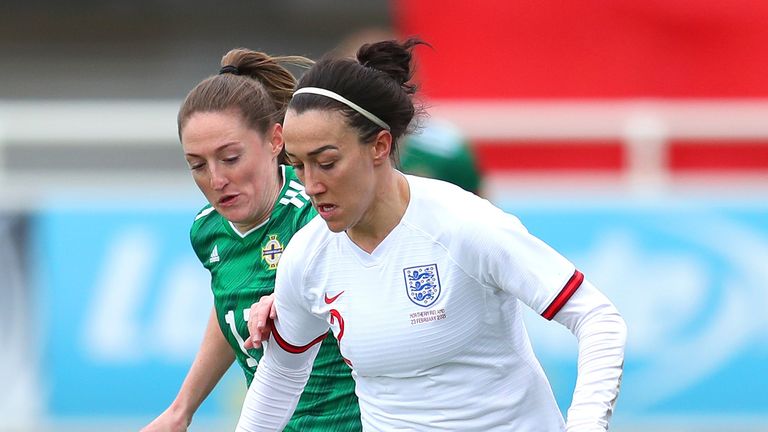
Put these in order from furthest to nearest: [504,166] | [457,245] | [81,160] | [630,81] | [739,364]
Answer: [81,160]
[630,81]
[504,166]
[739,364]
[457,245]

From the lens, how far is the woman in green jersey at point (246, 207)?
434 cm

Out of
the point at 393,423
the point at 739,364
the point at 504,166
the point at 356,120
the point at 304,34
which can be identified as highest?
the point at 304,34

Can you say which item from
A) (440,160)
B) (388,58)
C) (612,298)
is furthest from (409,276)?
(612,298)

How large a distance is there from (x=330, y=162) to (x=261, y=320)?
1.84 feet

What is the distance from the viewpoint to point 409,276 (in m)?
3.87

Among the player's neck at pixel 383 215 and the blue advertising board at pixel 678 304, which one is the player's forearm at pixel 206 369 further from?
the blue advertising board at pixel 678 304

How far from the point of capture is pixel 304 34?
→ 18.7 metres

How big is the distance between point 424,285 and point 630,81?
7.46 metres

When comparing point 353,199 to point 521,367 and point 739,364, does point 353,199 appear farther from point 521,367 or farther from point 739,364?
point 739,364

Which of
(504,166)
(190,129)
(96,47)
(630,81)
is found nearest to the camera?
(190,129)

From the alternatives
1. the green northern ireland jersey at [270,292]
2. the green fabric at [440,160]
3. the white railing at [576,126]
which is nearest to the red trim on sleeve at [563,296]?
the green northern ireland jersey at [270,292]

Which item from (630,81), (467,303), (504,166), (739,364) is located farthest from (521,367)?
(630,81)

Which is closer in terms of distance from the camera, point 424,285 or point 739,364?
point 424,285

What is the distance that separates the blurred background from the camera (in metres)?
8.92
